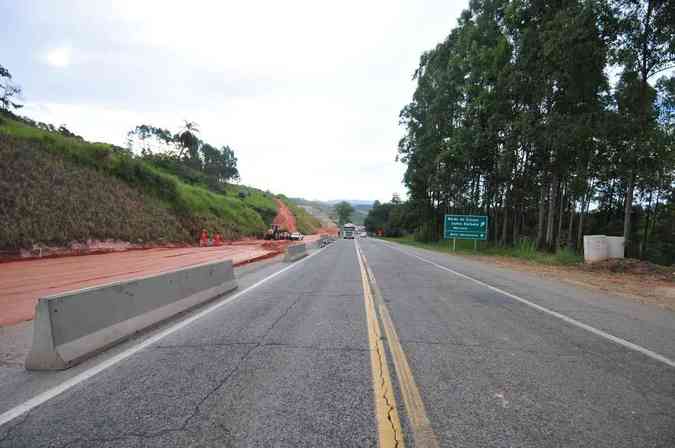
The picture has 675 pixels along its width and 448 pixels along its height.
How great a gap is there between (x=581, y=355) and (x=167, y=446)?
190 inches

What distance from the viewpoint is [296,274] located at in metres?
12.1

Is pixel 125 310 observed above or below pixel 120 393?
above

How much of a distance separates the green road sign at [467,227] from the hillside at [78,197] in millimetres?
23746

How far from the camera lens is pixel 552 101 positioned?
1991cm

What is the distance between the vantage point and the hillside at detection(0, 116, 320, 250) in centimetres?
1644

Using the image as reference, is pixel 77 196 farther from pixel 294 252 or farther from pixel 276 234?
pixel 276 234

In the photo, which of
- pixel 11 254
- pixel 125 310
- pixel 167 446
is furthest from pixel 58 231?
pixel 167 446

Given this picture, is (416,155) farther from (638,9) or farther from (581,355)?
(581,355)

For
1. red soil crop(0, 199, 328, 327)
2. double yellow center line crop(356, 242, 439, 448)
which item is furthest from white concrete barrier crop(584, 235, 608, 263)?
red soil crop(0, 199, 328, 327)

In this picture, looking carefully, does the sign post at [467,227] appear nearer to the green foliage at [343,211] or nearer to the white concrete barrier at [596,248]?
the white concrete barrier at [596,248]

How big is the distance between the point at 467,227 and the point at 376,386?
28.3 metres

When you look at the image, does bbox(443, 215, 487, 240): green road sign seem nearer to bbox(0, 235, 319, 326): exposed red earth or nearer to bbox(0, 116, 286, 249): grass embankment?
bbox(0, 235, 319, 326): exposed red earth

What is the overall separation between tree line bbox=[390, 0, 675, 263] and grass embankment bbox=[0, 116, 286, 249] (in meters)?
24.8

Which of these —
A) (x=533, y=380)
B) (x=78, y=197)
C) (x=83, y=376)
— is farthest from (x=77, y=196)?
(x=533, y=380)
